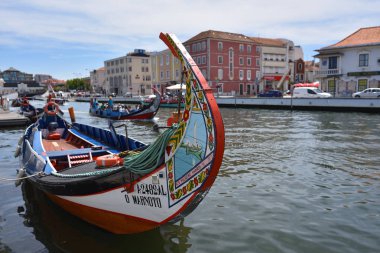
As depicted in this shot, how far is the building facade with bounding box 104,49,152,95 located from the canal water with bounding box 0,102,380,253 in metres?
73.1

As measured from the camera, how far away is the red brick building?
53.2 meters

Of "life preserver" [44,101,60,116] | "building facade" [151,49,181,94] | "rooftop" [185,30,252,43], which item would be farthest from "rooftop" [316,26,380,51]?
"life preserver" [44,101,60,116]

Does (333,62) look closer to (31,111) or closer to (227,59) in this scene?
(227,59)

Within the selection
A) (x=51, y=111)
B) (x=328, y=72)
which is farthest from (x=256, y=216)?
(x=328, y=72)

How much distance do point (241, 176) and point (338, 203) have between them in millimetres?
2731

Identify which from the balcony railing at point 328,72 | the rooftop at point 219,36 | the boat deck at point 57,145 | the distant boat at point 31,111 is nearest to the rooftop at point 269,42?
the rooftop at point 219,36

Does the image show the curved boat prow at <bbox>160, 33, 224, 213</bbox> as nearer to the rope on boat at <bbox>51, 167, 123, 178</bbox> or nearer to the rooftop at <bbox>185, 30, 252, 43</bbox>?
the rope on boat at <bbox>51, 167, 123, 178</bbox>

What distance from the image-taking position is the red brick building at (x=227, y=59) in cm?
5316

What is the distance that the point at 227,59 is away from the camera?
181 feet

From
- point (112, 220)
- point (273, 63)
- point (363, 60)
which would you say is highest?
point (273, 63)

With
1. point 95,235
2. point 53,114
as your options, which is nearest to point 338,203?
point 95,235

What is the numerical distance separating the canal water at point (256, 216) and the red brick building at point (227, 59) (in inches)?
1678

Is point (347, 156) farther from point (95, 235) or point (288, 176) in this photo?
point (95, 235)

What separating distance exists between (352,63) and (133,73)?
58.5m
